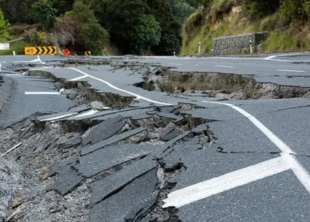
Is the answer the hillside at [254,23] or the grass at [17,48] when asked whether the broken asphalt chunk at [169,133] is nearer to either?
the hillside at [254,23]

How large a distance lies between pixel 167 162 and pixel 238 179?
1.12 meters

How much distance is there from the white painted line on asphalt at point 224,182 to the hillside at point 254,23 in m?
16.5

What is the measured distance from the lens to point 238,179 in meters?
4.44

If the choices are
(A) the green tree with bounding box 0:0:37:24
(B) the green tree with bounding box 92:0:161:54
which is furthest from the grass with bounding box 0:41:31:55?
(B) the green tree with bounding box 92:0:161:54

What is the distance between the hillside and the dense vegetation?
61.6ft

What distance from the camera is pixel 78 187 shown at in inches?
221

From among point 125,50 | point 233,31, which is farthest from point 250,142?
point 125,50

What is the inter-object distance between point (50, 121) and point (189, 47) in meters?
26.6

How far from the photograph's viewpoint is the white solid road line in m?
4.22

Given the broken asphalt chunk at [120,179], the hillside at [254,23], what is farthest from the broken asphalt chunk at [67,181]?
the hillside at [254,23]

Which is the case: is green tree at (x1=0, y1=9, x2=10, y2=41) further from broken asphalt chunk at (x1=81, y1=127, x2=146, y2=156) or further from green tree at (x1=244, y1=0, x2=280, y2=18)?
broken asphalt chunk at (x1=81, y1=127, x2=146, y2=156)

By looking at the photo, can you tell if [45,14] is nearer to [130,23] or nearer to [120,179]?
[130,23]

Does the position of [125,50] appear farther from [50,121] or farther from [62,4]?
[50,121]

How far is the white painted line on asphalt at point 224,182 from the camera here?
13.9ft
